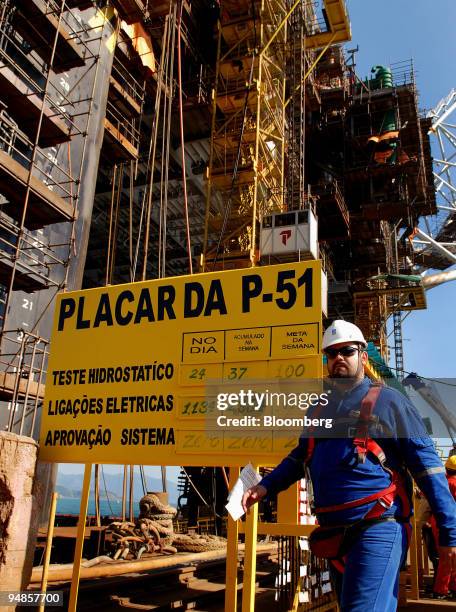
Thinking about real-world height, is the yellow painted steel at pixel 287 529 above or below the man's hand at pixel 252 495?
below

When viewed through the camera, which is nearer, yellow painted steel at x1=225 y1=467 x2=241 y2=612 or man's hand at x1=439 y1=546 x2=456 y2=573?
man's hand at x1=439 y1=546 x2=456 y2=573

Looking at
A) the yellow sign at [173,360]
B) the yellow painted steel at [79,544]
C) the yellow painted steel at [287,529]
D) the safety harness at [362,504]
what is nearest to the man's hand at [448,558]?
the safety harness at [362,504]

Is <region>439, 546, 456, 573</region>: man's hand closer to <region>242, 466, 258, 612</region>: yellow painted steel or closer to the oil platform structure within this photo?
<region>242, 466, 258, 612</region>: yellow painted steel

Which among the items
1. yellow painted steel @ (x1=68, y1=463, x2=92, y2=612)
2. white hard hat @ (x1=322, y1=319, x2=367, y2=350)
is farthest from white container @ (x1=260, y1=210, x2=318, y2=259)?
white hard hat @ (x1=322, y1=319, x2=367, y2=350)

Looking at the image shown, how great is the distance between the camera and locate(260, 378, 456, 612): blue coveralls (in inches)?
111

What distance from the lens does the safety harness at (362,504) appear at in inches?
116

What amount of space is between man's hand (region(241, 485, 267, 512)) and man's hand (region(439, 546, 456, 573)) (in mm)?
1118

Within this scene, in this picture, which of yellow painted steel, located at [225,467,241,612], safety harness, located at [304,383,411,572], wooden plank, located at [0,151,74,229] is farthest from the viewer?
wooden plank, located at [0,151,74,229]

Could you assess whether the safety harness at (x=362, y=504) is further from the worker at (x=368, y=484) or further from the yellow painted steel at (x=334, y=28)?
the yellow painted steel at (x=334, y=28)

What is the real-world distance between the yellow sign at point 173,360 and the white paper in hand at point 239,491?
1148 millimetres

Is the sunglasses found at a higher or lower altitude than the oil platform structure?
lower

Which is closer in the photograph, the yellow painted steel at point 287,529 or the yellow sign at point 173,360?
the yellow painted steel at point 287,529

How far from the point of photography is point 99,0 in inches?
819

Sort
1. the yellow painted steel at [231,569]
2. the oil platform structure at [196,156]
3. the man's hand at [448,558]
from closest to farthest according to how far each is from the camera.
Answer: the man's hand at [448,558]
the yellow painted steel at [231,569]
the oil platform structure at [196,156]
